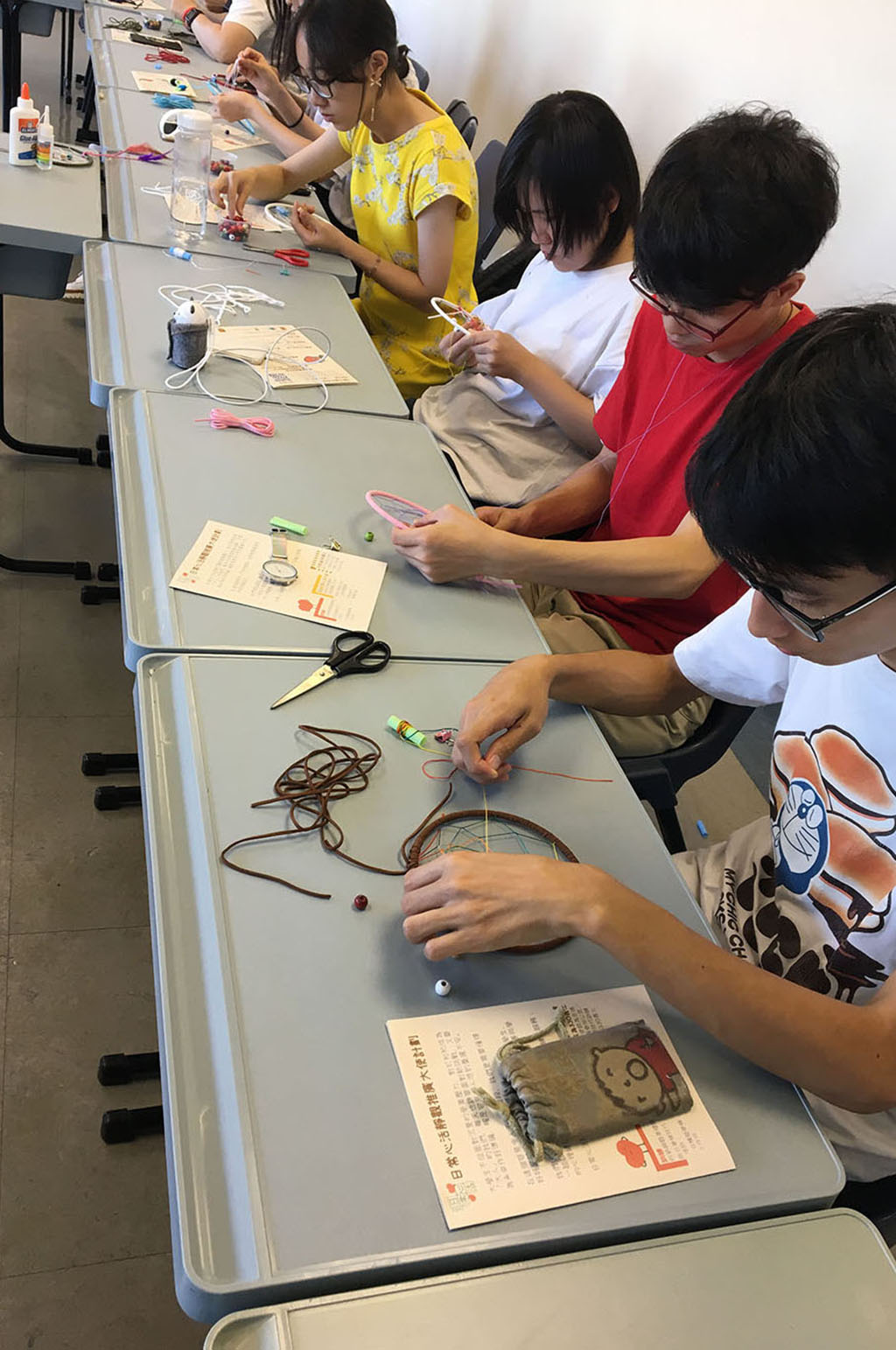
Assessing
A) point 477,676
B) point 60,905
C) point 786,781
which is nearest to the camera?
point 786,781

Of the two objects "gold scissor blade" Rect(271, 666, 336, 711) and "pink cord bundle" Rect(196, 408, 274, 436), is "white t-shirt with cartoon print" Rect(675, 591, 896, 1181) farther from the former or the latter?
"pink cord bundle" Rect(196, 408, 274, 436)

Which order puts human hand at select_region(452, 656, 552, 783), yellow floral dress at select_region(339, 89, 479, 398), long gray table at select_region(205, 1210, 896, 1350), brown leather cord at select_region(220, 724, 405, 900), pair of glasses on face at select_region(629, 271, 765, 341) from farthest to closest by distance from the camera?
yellow floral dress at select_region(339, 89, 479, 398) < pair of glasses on face at select_region(629, 271, 765, 341) < human hand at select_region(452, 656, 552, 783) < brown leather cord at select_region(220, 724, 405, 900) < long gray table at select_region(205, 1210, 896, 1350)

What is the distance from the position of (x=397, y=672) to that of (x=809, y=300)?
1.57 m

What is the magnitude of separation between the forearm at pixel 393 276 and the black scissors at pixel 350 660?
49.3 inches

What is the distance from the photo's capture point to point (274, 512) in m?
1.31

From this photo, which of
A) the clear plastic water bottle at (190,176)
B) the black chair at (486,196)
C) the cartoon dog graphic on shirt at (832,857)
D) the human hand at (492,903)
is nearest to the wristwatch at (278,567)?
the human hand at (492,903)

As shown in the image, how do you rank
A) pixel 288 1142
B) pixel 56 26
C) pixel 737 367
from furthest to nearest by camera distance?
pixel 56 26, pixel 737 367, pixel 288 1142

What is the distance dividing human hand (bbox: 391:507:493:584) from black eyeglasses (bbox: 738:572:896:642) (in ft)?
1.60

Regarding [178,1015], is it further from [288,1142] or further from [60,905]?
[60,905]

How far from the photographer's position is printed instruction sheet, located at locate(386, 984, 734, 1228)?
2.24ft

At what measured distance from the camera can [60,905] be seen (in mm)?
1676

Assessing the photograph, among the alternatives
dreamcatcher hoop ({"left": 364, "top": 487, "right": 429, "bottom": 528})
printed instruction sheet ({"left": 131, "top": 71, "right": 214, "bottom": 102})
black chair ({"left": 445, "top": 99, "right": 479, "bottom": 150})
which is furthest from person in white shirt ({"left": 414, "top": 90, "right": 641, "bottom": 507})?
printed instruction sheet ({"left": 131, "top": 71, "right": 214, "bottom": 102})

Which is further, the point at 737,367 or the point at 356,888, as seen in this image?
the point at 737,367

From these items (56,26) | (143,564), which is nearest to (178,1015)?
(143,564)
